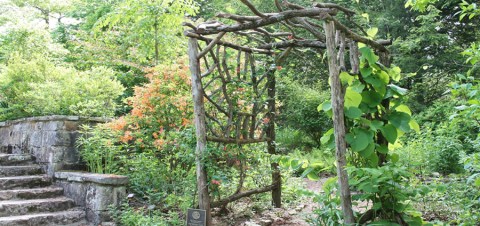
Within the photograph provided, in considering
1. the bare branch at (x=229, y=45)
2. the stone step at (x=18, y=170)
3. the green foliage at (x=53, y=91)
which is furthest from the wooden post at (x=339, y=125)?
the stone step at (x=18, y=170)

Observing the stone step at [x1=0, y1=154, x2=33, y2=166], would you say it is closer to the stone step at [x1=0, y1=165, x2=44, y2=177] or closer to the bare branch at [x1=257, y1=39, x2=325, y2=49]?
the stone step at [x1=0, y1=165, x2=44, y2=177]

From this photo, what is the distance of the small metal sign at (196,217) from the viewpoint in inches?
150

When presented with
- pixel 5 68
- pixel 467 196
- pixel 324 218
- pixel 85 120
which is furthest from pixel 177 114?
pixel 5 68

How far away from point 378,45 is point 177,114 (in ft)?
8.09

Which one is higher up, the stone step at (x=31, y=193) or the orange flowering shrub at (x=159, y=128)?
the orange flowering shrub at (x=159, y=128)

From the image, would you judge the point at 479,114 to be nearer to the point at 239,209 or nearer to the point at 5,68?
the point at 239,209

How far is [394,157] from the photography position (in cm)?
302

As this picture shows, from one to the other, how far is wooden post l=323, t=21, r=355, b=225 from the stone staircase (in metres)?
3.18

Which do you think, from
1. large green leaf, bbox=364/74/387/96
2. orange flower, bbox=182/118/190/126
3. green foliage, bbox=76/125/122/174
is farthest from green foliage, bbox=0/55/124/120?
large green leaf, bbox=364/74/387/96

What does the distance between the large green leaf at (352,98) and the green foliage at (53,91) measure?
150 inches

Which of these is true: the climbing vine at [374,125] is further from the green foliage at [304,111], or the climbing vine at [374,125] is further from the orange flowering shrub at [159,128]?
the green foliage at [304,111]

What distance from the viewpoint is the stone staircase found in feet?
15.0

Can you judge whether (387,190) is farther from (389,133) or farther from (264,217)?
(264,217)

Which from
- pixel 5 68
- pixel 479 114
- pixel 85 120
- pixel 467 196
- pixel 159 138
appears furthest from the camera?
pixel 5 68
